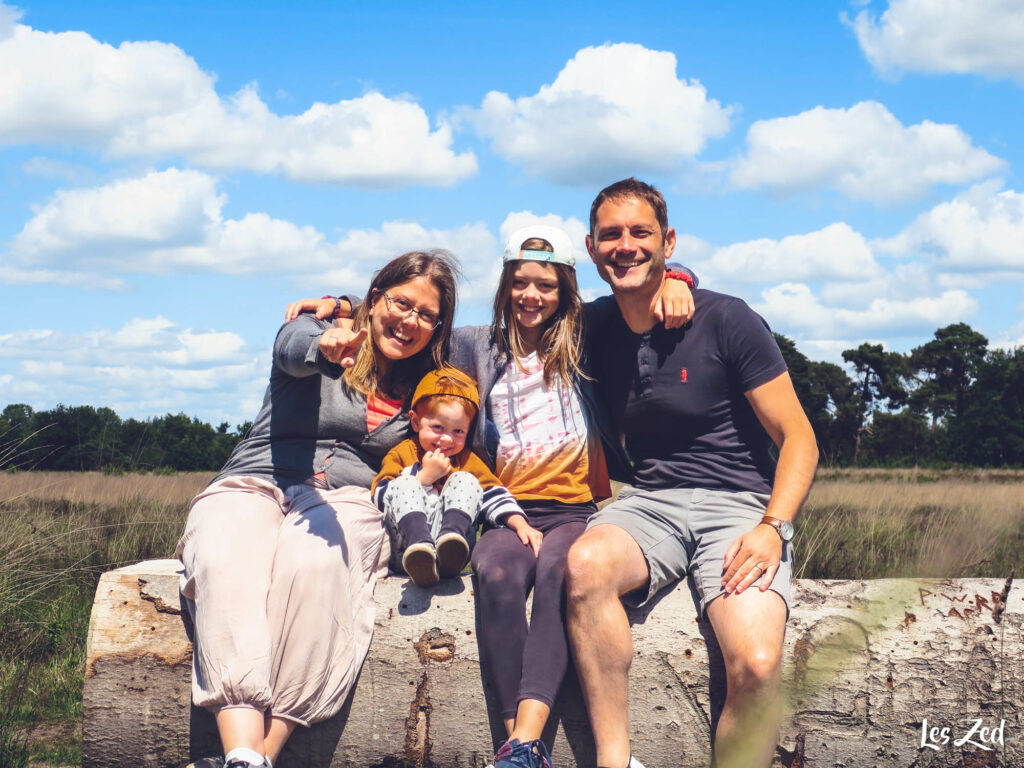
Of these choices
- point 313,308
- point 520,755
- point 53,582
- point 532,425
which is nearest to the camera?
point 520,755

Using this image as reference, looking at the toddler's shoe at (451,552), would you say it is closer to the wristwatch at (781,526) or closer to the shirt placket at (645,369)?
the shirt placket at (645,369)

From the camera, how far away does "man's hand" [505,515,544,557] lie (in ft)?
11.4

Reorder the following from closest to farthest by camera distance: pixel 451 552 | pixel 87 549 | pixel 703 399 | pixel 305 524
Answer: pixel 305 524, pixel 451 552, pixel 703 399, pixel 87 549

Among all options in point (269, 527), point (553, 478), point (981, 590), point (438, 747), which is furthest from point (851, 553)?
point (269, 527)

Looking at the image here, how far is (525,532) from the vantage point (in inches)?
138

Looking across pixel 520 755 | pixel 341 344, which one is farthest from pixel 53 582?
pixel 520 755

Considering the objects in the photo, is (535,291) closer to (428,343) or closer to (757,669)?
(428,343)

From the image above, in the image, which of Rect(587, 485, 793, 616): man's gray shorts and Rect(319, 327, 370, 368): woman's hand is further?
Rect(587, 485, 793, 616): man's gray shorts

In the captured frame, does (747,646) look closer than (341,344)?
Yes

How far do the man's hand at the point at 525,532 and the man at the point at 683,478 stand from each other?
0.23m

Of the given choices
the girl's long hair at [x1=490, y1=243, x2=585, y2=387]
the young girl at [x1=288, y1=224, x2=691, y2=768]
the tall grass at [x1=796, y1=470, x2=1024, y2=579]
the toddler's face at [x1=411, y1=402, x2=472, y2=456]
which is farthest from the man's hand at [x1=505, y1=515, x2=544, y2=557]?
the tall grass at [x1=796, y1=470, x2=1024, y2=579]

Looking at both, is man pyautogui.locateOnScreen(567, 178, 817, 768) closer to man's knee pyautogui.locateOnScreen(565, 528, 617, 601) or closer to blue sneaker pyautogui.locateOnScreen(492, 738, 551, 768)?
man's knee pyautogui.locateOnScreen(565, 528, 617, 601)

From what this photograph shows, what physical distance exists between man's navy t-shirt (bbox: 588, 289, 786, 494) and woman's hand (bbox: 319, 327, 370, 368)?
118cm

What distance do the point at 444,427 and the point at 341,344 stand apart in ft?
2.48
